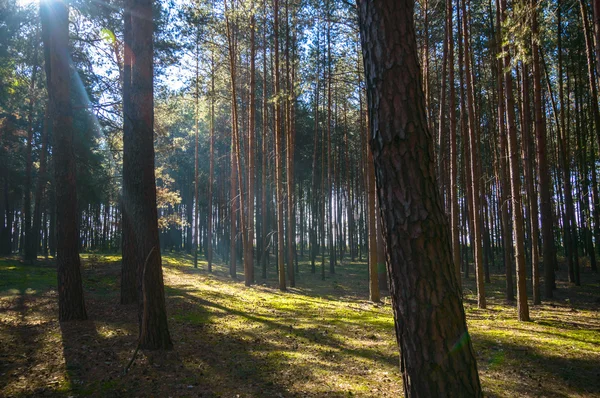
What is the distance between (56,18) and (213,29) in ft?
33.1

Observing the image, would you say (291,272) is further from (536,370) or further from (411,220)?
(411,220)

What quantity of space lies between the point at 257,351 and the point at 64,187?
4786 millimetres

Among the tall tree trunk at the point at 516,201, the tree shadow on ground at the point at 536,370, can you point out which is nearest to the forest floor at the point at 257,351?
the tree shadow on ground at the point at 536,370

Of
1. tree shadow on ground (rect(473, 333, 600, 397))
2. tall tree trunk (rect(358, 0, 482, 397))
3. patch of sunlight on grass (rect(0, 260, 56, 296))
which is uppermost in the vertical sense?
tall tree trunk (rect(358, 0, 482, 397))

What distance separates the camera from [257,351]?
6496 millimetres

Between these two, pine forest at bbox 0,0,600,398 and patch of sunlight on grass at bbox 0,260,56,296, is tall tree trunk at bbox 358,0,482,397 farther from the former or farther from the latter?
patch of sunlight on grass at bbox 0,260,56,296

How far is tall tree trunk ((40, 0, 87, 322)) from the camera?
728 centimetres

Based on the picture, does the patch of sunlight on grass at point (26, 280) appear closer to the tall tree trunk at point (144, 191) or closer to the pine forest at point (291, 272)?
the pine forest at point (291, 272)

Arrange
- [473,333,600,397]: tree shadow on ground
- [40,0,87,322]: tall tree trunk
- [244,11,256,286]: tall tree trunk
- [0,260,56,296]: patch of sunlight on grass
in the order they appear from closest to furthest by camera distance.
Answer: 1. [473,333,600,397]: tree shadow on ground
2. [40,0,87,322]: tall tree trunk
3. [0,260,56,296]: patch of sunlight on grass
4. [244,11,256,286]: tall tree trunk

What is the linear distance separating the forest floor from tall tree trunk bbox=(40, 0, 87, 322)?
508 millimetres

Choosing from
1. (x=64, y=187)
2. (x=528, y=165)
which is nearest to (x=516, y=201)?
(x=528, y=165)

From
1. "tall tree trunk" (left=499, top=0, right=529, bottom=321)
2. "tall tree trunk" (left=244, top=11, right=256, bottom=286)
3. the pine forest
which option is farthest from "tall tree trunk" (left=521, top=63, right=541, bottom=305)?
"tall tree trunk" (left=244, top=11, right=256, bottom=286)

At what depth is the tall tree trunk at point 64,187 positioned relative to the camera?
23.9 feet

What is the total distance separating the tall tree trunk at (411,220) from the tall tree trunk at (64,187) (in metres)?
6.88
